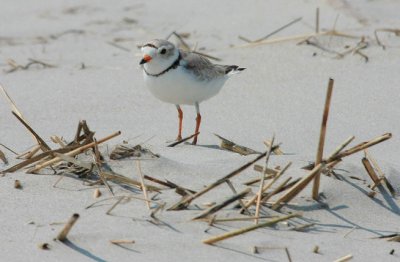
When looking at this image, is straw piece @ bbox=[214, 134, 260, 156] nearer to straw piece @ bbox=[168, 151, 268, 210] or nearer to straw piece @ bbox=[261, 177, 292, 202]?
straw piece @ bbox=[261, 177, 292, 202]

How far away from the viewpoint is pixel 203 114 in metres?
5.99

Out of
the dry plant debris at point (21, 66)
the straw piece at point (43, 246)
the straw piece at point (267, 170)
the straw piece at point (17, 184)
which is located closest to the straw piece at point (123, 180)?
the straw piece at point (17, 184)

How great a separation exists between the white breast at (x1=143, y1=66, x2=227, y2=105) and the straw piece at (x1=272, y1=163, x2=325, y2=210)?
185 centimetres

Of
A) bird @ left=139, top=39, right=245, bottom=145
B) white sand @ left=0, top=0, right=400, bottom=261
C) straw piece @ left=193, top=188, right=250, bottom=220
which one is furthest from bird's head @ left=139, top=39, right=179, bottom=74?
straw piece @ left=193, top=188, right=250, bottom=220

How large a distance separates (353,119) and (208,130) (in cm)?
102

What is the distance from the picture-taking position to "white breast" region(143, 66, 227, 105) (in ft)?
17.5

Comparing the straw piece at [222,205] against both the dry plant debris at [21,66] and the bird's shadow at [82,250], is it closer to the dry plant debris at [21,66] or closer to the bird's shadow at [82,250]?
the bird's shadow at [82,250]

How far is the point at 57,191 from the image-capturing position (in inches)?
151

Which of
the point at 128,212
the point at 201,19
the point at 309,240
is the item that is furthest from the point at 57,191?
the point at 201,19

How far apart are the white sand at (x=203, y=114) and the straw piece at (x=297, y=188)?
10 cm

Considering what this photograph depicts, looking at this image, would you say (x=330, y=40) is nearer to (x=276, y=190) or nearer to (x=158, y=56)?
(x=158, y=56)

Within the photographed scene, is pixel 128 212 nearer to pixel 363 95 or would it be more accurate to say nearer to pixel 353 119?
pixel 353 119

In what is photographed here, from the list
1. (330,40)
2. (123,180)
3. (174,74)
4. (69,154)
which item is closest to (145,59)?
(174,74)

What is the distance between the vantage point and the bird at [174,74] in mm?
5320
